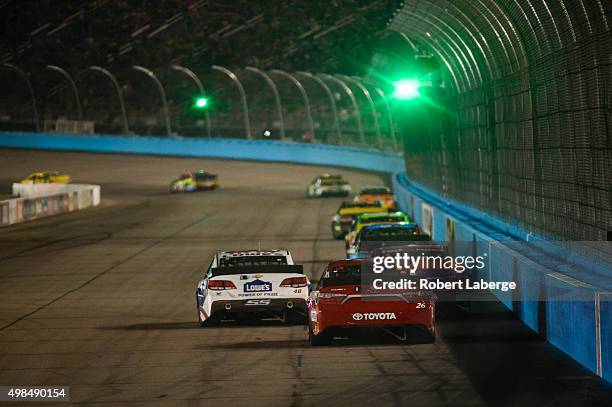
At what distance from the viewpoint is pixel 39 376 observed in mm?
13836

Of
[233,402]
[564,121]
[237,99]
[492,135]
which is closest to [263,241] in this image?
[492,135]

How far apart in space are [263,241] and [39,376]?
916 inches

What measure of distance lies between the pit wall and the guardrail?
24.4 metres

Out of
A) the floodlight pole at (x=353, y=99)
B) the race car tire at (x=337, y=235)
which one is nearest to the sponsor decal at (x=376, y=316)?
the race car tire at (x=337, y=235)

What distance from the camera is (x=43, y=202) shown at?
174ft

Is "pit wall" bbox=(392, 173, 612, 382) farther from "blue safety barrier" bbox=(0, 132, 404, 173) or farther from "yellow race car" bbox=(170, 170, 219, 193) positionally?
"blue safety barrier" bbox=(0, 132, 404, 173)

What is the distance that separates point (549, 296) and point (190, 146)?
8186 centimetres

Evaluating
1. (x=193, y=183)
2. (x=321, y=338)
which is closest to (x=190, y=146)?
(x=193, y=183)

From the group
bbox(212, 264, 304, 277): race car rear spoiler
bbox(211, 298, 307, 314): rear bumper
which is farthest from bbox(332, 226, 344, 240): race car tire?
bbox(211, 298, 307, 314): rear bumper

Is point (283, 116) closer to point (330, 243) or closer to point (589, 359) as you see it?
point (330, 243)

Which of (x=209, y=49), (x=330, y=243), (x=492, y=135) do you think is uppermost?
(x=209, y=49)

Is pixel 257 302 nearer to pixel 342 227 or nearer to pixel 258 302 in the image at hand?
pixel 258 302

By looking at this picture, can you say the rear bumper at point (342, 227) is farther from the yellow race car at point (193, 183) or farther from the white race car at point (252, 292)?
the yellow race car at point (193, 183)

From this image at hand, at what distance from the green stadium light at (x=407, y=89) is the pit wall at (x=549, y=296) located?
6.80 m
